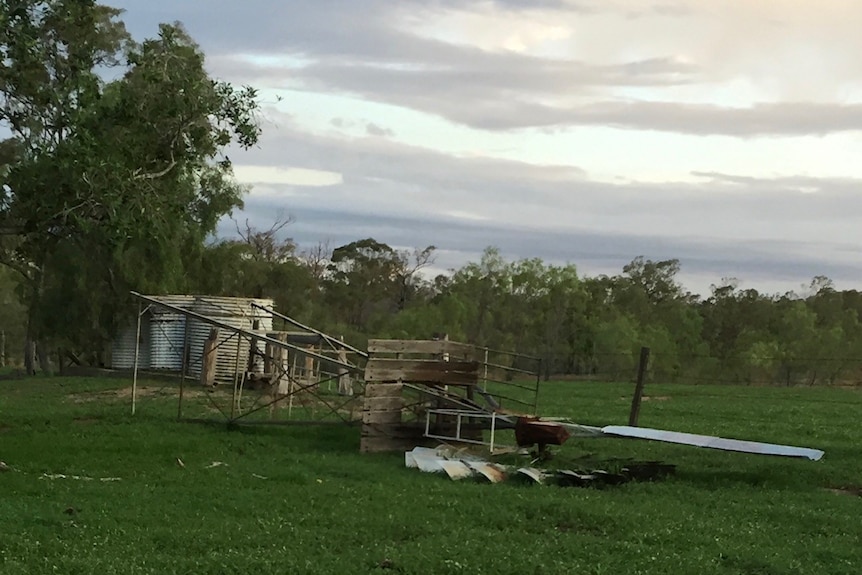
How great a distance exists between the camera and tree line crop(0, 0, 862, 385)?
51.5 feet

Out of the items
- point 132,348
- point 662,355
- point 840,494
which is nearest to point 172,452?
point 840,494

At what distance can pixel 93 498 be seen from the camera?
1138 centimetres

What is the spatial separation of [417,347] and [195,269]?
2450 centimetres

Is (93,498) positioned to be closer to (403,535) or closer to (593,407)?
(403,535)

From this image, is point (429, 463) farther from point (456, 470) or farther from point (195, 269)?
point (195, 269)

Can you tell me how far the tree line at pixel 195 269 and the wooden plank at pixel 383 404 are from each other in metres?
4.65

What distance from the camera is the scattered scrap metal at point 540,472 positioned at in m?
13.6

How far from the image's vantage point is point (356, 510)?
11.1 metres

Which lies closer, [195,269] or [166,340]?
[166,340]

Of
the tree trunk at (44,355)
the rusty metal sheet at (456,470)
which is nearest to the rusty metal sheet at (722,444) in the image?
the rusty metal sheet at (456,470)

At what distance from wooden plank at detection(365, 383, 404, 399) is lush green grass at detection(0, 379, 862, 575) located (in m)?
1.08

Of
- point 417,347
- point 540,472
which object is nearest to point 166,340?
point 417,347

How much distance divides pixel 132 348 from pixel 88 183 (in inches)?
887

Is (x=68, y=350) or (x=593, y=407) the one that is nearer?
(x=593, y=407)
